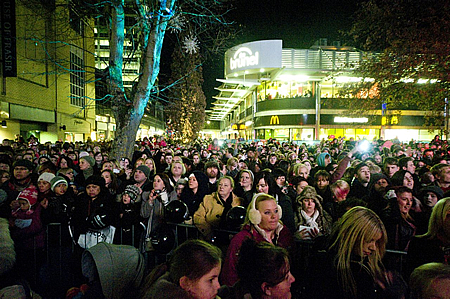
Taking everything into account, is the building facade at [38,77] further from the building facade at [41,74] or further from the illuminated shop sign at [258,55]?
the illuminated shop sign at [258,55]

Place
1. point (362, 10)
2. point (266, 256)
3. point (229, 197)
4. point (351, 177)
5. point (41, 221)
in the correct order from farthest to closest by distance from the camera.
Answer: point (362, 10)
point (351, 177)
point (229, 197)
point (41, 221)
point (266, 256)

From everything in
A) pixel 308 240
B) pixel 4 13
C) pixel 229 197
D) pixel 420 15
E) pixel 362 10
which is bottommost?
pixel 308 240

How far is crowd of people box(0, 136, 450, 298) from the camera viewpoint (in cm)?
199

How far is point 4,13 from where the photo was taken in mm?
16500

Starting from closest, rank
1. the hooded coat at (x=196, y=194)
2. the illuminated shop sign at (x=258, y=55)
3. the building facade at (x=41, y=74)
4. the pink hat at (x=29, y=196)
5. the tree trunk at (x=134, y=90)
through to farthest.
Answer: the pink hat at (x=29, y=196) → the hooded coat at (x=196, y=194) → the tree trunk at (x=134, y=90) → the building facade at (x=41, y=74) → the illuminated shop sign at (x=258, y=55)

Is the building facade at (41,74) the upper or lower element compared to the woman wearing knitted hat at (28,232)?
upper

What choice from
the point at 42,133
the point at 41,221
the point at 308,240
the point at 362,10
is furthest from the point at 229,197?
the point at 42,133

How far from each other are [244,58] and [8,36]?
19144 millimetres

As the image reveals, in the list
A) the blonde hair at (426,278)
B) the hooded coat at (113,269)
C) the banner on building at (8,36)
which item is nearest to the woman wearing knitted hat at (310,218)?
the blonde hair at (426,278)

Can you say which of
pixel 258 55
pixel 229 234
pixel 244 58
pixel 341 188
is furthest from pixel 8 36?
pixel 341 188

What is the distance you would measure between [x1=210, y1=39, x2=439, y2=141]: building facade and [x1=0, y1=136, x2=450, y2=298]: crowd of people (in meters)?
23.2

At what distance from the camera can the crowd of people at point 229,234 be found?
1.99m

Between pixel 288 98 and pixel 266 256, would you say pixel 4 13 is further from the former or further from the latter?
→ pixel 288 98

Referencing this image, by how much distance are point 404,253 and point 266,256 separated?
223cm
